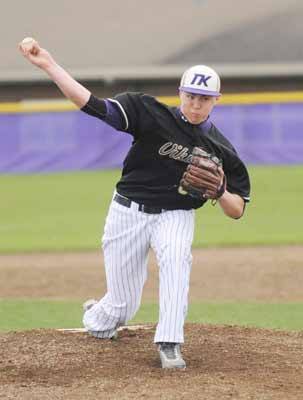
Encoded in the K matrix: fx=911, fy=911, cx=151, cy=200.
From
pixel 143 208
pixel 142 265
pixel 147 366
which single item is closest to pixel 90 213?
pixel 142 265

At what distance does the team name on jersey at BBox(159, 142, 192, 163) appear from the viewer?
210 inches

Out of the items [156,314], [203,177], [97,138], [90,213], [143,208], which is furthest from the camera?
[97,138]

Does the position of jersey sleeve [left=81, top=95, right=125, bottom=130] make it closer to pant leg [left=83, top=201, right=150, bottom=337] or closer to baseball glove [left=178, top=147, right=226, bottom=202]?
baseball glove [left=178, top=147, right=226, bottom=202]

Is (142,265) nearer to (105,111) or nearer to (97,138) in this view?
(105,111)

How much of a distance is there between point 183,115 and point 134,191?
565 millimetres

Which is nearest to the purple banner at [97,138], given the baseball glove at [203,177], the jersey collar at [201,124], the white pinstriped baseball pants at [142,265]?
the white pinstriped baseball pants at [142,265]

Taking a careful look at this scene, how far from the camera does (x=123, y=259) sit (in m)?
5.64

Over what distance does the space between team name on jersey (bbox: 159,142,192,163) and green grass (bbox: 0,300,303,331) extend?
238cm

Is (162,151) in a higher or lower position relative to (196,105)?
lower

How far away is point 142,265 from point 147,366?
25.8 inches

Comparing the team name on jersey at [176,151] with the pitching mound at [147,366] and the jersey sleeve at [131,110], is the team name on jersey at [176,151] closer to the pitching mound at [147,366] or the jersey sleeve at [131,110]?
the jersey sleeve at [131,110]

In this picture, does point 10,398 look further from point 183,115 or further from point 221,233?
point 221,233

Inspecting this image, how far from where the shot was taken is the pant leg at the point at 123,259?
5.54 meters

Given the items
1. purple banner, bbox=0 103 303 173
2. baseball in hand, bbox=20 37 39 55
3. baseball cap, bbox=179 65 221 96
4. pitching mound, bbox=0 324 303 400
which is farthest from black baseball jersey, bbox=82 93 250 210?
purple banner, bbox=0 103 303 173
